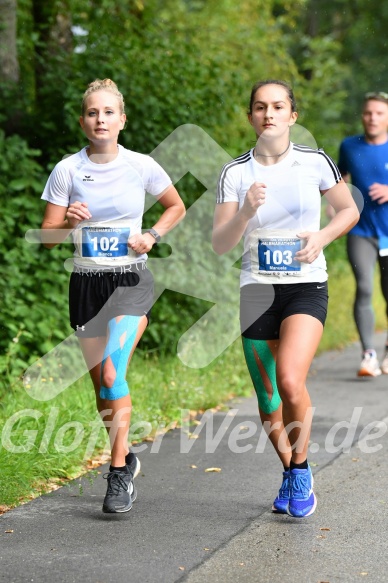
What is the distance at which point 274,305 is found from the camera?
17.5 feet

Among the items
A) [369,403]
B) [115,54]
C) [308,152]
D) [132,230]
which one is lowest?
[369,403]

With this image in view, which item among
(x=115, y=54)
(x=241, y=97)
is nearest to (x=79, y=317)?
(x=115, y=54)

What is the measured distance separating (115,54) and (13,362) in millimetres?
3782

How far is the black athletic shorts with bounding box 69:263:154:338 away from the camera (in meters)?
5.54

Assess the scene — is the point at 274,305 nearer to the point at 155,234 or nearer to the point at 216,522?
the point at 155,234

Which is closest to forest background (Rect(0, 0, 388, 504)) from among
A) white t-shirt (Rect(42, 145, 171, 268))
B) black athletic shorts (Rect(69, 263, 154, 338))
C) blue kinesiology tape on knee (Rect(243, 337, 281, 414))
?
black athletic shorts (Rect(69, 263, 154, 338))

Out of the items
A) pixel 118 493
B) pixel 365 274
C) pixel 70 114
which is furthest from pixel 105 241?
pixel 365 274

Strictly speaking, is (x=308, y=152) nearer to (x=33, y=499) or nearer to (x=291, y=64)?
(x=33, y=499)

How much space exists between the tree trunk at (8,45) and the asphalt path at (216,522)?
14.6ft

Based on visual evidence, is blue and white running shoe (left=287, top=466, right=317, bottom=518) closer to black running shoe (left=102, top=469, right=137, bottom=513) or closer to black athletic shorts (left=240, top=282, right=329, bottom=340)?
black athletic shorts (left=240, top=282, right=329, bottom=340)

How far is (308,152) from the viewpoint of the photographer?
5340mm

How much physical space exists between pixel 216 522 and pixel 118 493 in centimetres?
53

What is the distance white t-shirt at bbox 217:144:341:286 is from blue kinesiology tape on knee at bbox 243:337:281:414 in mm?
324

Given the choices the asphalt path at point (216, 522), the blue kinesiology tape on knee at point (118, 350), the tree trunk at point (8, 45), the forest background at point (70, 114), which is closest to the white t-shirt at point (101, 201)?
the blue kinesiology tape on knee at point (118, 350)
